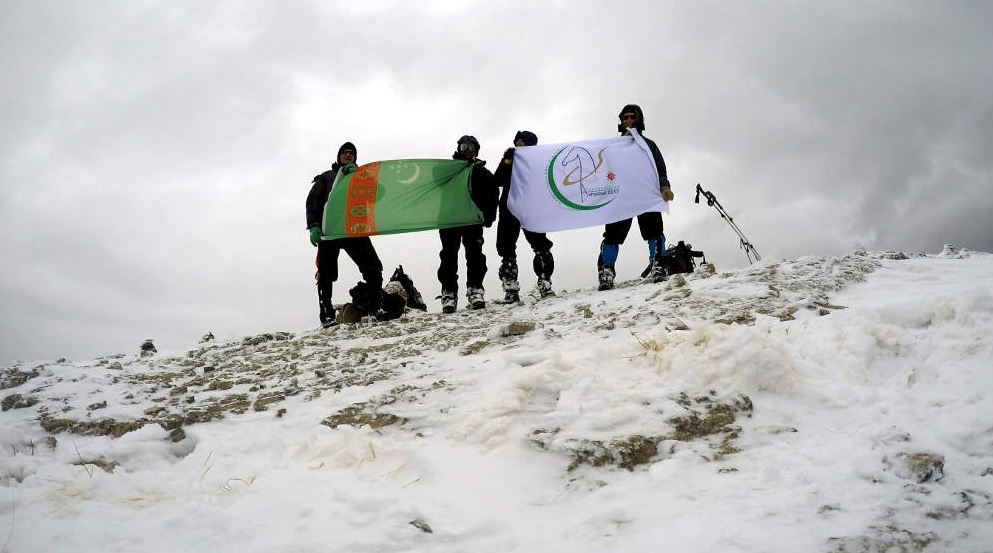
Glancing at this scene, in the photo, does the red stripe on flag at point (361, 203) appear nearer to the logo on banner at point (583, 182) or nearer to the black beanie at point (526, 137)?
the black beanie at point (526, 137)

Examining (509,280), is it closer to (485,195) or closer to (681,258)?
(485,195)

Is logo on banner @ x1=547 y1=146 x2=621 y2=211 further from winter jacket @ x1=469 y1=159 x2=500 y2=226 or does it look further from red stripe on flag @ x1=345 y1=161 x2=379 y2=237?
red stripe on flag @ x1=345 y1=161 x2=379 y2=237

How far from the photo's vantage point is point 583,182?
741 centimetres

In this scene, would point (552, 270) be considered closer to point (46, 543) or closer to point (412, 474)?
point (412, 474)

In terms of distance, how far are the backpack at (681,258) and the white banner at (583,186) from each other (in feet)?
7.34

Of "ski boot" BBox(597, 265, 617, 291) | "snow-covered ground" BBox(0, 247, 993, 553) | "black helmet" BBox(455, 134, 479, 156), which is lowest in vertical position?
"snow-covered ground" BBox(0, 247, 993, 553)

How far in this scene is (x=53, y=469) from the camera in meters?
2.52

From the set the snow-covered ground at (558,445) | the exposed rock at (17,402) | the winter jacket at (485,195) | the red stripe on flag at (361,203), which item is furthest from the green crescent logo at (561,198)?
the exposed rock at (17,402)

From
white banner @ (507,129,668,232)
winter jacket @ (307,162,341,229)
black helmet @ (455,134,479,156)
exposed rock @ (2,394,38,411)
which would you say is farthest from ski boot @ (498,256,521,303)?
exposed rock @ (2,394,38,411)

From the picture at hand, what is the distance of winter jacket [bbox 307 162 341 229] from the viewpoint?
757 centimetres

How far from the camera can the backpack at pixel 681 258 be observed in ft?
30.3

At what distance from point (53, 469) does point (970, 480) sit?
155 inches

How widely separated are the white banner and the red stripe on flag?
1.96 metres

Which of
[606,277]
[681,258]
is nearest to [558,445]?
[606,277]
